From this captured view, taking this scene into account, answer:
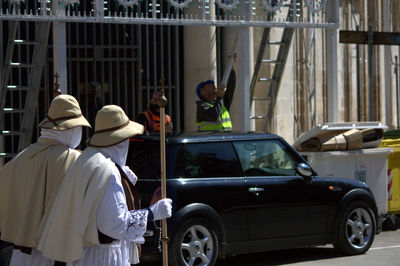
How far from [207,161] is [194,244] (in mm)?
925

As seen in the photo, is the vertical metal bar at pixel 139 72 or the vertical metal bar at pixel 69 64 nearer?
the vertical metal bar at pixel 69 64

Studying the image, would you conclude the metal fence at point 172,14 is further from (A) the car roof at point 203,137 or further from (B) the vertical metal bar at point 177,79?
(A) the car roof at point 203,137

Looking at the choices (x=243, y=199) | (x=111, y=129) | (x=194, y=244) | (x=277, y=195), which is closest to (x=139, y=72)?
(x=277, y=195)

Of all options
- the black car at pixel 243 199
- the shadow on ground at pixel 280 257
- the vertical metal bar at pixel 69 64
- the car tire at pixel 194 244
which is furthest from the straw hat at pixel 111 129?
the vertical metal bar at pixel 69 64

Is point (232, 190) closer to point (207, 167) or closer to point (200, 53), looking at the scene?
point (207, 167)

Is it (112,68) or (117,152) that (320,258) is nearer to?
(117,152)

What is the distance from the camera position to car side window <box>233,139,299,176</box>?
10.2 meters

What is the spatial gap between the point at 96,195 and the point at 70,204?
0.20 meters

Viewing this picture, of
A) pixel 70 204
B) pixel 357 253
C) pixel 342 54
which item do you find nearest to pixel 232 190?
pixel 357 253

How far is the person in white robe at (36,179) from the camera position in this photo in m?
6.34

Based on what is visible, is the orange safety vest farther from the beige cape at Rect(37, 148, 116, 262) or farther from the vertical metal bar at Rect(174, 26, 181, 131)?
the beige cape at Rect(37, 148, 116, 262)

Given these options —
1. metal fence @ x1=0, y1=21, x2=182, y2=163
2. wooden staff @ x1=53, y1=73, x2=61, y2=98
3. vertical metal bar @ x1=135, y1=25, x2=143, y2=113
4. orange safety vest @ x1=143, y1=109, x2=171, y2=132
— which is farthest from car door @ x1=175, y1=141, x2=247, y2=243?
vertical metal bar @ x1=135, y1=25, x2=143, y2=113

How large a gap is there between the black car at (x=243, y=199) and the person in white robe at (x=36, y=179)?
2.59 metres

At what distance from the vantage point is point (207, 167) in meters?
9.91
